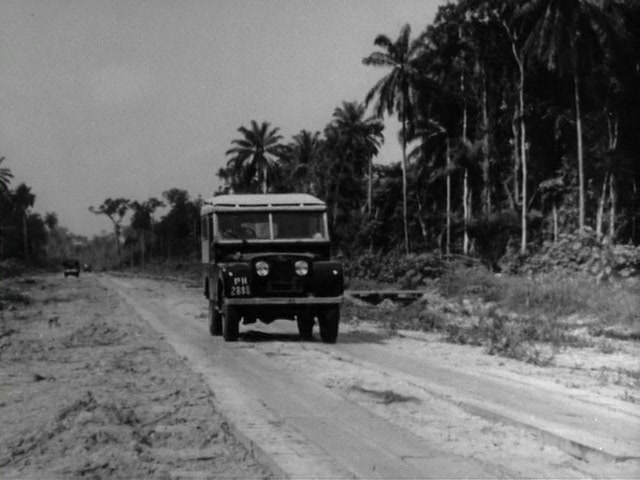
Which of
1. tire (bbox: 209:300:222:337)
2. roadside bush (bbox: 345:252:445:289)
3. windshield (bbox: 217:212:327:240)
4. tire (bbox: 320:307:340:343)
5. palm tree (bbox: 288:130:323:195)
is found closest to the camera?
tire (bbox: 320:307:340:343)

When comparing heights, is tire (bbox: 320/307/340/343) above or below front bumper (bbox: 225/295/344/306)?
below

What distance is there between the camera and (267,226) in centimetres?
1520

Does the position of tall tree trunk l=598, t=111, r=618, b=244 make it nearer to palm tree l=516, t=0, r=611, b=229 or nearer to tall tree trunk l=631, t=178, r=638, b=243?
tall tree trunk l=631, t=178, r=638, b=243

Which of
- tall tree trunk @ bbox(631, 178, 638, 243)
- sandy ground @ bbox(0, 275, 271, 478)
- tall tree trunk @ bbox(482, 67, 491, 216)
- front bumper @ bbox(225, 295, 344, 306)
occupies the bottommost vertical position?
sandy ground @ bbox(0, 275, 271, 478)

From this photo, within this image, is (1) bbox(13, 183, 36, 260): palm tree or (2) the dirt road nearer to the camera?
(2) the dirt road

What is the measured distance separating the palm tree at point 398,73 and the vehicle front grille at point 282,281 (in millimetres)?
36985

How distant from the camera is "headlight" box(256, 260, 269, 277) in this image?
1409cm

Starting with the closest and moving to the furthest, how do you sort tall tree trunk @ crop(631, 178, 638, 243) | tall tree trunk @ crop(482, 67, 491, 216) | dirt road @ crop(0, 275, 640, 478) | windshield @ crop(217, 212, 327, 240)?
dirt road @ crop(0, 275, 640, 478) → windshield @ crop(217, 212, 327, 240) → tall tree trunk @ crop(631, 178, 638, 243) → tall tree trunk @ crop(482, 67, 491, 216)

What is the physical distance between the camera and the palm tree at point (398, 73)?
5012 centimetres

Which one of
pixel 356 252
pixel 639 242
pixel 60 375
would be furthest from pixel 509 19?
pixel 60 375

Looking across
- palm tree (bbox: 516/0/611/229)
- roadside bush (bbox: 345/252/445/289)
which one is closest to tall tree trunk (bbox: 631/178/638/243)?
palm tree (bbox: 516/0/611/229)

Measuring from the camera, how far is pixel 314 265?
14.2 metres

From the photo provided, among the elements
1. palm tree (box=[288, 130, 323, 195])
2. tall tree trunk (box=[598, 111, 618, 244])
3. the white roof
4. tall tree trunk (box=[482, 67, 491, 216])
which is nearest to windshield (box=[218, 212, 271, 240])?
the white roof

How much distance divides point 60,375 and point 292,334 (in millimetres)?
6491
